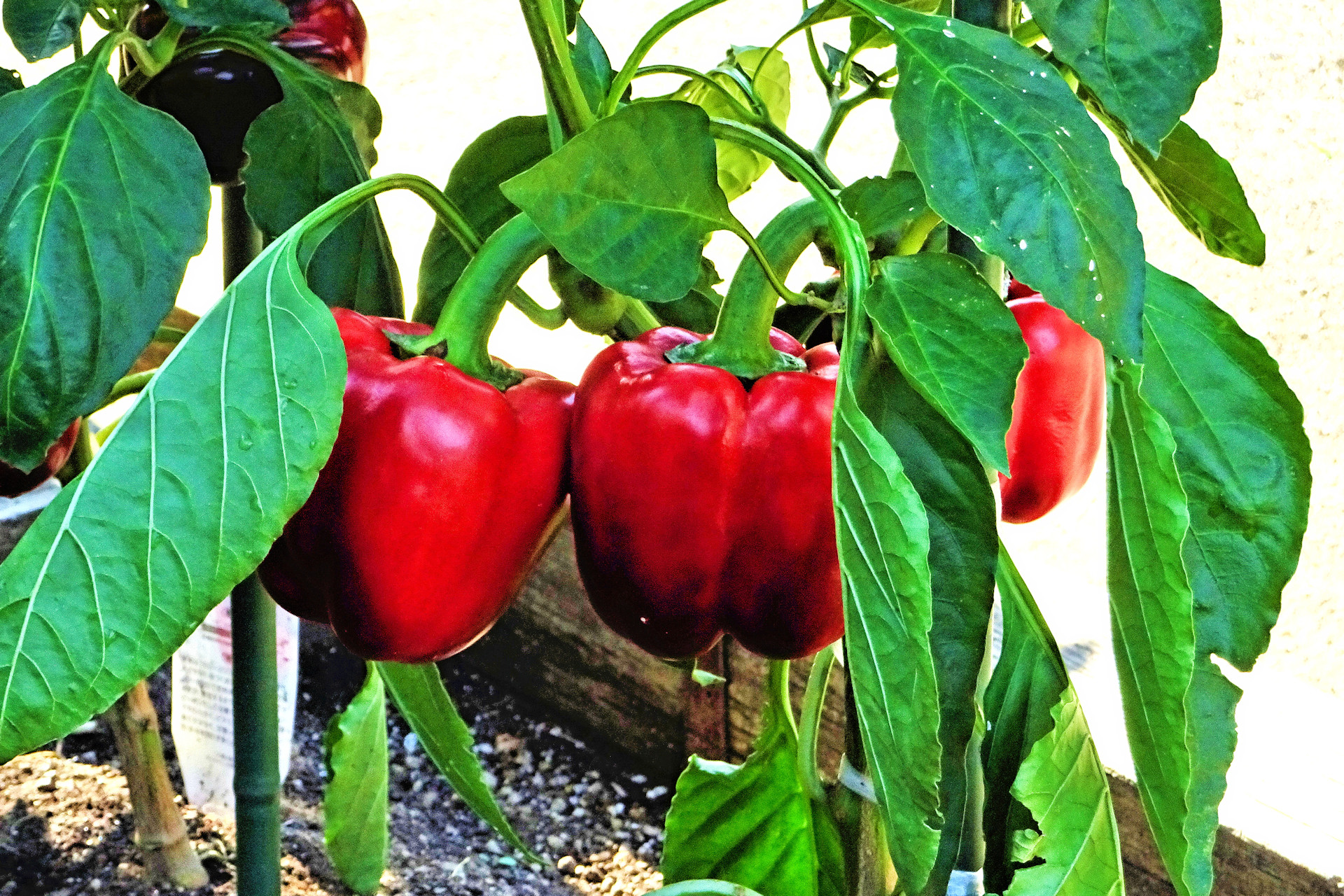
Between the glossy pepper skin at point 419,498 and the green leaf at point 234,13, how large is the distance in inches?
3.9

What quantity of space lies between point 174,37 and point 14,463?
21cm

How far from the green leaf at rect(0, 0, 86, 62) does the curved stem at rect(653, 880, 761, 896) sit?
1.23 feet

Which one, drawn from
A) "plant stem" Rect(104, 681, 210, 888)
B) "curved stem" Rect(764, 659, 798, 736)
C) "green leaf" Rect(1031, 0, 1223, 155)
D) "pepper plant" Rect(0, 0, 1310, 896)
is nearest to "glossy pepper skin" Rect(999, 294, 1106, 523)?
"pepper plant" Rect(0, 0, 1310, 896)

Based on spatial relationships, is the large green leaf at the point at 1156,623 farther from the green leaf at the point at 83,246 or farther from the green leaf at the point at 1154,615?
the green leaf at the point at 83,246

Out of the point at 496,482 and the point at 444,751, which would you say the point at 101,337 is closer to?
the point at 496,482

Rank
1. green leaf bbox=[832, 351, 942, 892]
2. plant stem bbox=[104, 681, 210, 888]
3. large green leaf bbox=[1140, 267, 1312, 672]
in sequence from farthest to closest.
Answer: plant stem bbox=[104, 681, 210, 888]
large green leaf bbox=[1140, 267, 1312, 672]
green leaf bbox=[832, 351, 942, 892]

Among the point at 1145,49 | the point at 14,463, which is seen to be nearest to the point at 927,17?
the point at 1145,49

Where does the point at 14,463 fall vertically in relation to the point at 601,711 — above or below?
above

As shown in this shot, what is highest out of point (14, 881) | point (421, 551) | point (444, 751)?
point (421, 551)

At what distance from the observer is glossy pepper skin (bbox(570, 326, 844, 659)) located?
0.48 metres

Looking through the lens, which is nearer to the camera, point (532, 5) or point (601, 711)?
point (532, 5)

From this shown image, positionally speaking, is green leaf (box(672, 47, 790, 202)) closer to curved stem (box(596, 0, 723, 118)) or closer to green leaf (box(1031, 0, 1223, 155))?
curved stem (box(596, 0, 723, 118))

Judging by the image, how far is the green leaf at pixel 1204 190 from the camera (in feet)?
1.55

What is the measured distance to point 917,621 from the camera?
340mm
